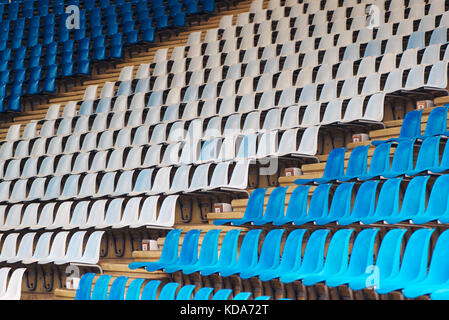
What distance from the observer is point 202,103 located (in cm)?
461

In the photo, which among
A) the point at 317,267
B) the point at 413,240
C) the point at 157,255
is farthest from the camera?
the point at 157,255

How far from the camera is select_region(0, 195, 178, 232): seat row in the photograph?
139 inches

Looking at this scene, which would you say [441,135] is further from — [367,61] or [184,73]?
[184,73]

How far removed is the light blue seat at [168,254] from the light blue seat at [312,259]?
664mm

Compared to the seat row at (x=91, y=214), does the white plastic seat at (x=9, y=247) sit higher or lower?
lower

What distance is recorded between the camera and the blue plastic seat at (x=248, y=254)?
9.33 ft

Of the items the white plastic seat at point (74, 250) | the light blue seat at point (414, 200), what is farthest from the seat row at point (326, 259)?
the white plastic seat at point (74, 250)

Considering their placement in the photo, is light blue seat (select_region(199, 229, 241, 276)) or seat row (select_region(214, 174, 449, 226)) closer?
seat row (select_region(214, 174, 449, 226))

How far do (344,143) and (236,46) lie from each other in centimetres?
165

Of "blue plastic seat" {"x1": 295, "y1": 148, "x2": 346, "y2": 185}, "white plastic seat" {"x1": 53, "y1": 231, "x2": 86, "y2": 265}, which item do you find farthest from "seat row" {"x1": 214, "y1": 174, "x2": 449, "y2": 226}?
"white plastic seat" {"x1": 53, "y1": 231, "x2": 86, "y2": 265}

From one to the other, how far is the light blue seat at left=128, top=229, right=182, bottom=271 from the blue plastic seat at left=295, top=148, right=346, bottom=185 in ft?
2.02

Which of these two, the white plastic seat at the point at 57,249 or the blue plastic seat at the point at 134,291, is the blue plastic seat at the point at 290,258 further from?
the white plastic seat at the point at 57,249

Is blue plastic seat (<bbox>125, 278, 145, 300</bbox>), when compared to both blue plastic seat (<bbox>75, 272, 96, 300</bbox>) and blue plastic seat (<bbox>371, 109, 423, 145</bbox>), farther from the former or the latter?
blue plastic seat (<bbox>371, 109, 423, 145</bbox>)
